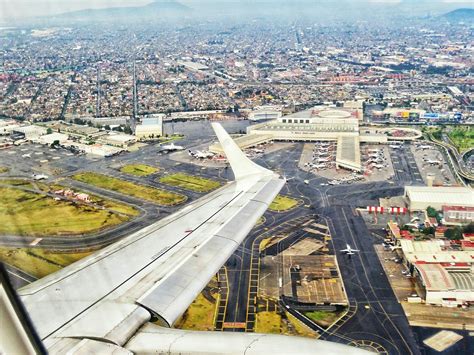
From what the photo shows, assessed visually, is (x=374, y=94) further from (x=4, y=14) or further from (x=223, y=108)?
(x=4, y=14)

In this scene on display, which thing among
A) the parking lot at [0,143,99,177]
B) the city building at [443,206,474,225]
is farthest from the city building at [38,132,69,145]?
the city building at [443,206,474,225]

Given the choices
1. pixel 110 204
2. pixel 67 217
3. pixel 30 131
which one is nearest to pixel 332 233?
pixel 110 204

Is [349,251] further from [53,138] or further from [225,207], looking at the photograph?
[53,138]

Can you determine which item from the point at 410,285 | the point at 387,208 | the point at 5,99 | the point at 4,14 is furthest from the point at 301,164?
the point at 4,14

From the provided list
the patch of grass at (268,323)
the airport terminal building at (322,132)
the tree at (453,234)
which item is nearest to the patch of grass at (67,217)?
the patch of grass at (268,323)

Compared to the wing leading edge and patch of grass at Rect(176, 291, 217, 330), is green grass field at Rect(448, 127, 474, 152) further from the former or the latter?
the wing leading edge
